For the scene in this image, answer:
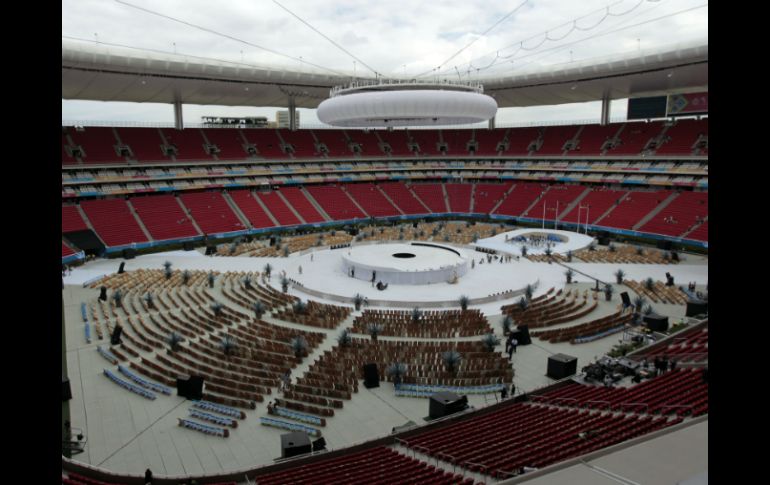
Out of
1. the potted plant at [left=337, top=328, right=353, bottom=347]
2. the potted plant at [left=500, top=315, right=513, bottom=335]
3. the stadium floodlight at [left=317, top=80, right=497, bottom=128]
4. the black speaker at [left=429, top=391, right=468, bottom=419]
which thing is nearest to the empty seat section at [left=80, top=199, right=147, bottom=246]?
the stadium floodlight at [left=317, top=80, right=497, bottom=128]

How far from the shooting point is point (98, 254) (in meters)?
43.6

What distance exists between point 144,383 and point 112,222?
32145mm

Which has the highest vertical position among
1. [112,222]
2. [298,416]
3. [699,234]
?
[112,222]

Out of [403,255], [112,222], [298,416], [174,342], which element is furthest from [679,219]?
[112,222]

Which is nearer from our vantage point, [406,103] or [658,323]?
[658,323]

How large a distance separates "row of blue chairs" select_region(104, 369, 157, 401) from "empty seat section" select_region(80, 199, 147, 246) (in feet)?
90.7

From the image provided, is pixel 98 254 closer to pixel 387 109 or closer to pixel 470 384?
Answer: pixel 387 109

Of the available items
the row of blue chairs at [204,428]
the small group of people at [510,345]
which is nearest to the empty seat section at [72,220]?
the row of blue chairs at [204,428]

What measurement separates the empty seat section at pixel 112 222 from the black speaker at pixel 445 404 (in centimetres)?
3762

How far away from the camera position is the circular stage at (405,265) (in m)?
34.7

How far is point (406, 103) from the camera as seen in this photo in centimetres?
2908

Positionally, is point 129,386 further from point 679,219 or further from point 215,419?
point 679,219
